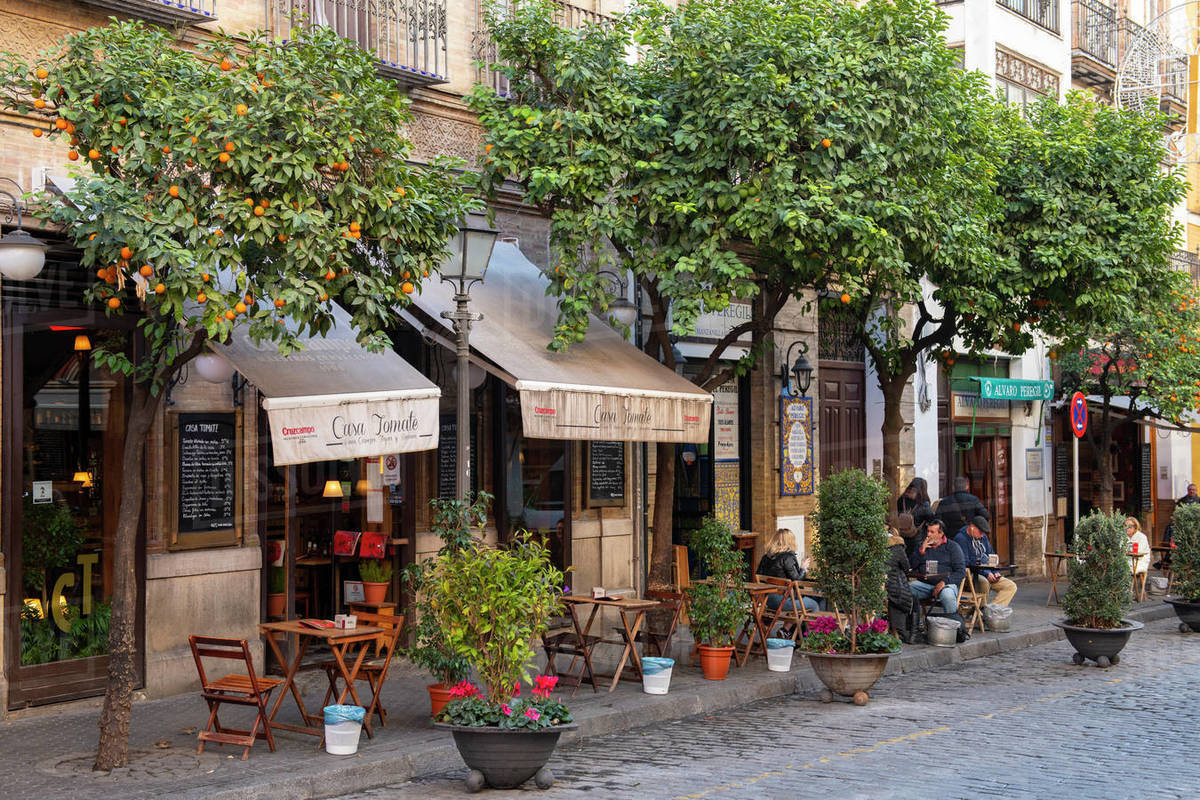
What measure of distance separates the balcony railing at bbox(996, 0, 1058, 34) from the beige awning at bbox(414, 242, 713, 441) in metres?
13.5

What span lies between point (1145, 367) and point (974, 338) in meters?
5.66

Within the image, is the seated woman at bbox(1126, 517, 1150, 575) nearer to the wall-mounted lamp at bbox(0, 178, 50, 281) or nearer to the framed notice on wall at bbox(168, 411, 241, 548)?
the framed notice on wall at bbox(168, 411, 241, 548)

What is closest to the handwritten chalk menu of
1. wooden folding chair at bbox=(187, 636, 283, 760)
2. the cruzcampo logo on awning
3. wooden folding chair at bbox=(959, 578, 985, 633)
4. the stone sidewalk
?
the stone sidewalk

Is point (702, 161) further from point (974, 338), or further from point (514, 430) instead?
point (974, 338)

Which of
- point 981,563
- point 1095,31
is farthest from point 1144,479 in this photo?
point 981,563

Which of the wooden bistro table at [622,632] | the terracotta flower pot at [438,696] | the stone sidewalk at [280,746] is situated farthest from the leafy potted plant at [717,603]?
the terracotta flower pot at [438,696]

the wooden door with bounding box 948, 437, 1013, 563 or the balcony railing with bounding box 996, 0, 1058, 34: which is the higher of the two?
the balcony railing with bounding box 996, 0, 1058, 34

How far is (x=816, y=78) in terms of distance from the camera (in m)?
11.7

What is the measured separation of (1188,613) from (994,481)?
657cm

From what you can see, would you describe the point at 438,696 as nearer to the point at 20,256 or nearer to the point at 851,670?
the point at 851,670

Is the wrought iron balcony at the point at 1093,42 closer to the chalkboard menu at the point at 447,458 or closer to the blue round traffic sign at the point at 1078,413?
the blue round traffic sign at the point at 1078,413

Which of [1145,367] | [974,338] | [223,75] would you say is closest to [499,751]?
[223,75]

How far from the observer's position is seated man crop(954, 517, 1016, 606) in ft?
52.5

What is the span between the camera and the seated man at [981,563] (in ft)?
52.5
